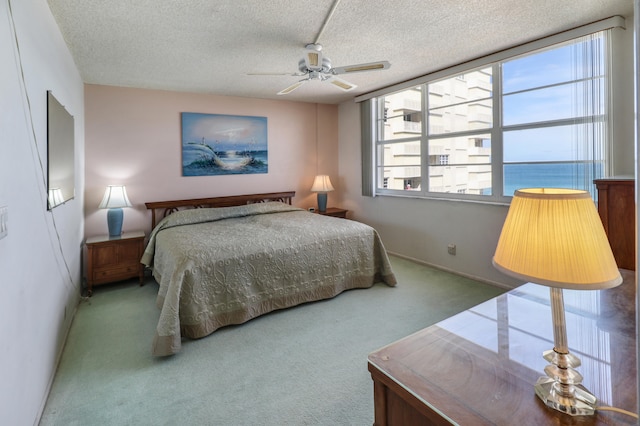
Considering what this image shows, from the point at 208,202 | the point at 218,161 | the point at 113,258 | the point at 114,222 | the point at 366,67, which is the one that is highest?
the point at 366,67

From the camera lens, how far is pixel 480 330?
4.17ft

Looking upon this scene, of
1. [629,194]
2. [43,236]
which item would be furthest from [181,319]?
[629,194]

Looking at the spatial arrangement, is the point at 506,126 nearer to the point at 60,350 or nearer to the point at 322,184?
the point at 322,184

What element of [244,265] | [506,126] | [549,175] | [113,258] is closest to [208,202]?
[113,258]

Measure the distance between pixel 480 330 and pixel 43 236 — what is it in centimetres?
245

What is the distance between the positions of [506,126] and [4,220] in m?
3.97

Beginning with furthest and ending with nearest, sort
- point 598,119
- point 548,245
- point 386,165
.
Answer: point 386,165 → point 598,119 → point 548,245

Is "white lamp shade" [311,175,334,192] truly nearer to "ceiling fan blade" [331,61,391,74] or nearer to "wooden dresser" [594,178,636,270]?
"ceiling fan blade" [331,61,391,74]

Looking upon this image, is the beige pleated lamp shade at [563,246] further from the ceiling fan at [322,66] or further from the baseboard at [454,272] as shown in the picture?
the baseboard at [454,272]

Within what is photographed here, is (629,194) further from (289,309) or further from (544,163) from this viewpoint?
(289,309)

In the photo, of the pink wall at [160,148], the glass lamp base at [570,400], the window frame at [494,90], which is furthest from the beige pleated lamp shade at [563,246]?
the pink wall at [160,148]

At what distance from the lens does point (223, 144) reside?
188 inches

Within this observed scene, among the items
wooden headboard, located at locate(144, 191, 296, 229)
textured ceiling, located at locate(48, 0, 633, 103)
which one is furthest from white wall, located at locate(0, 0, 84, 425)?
wooden headboard, located at locate(144, 191, 296, 229)

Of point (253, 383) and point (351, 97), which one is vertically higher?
point (351, 97)
